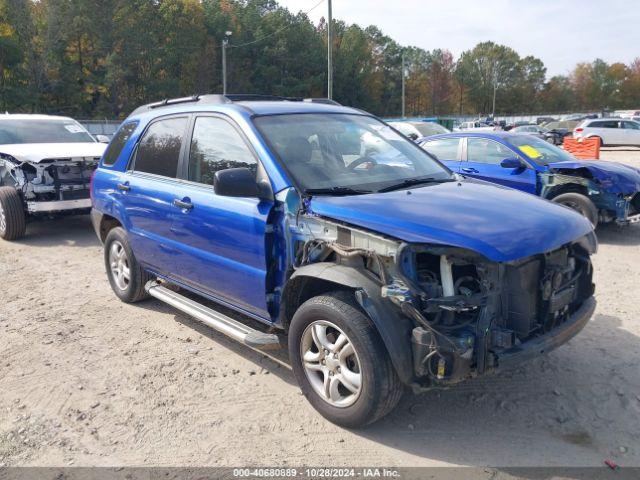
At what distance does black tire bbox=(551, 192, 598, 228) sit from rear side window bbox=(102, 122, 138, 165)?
20.0 feet

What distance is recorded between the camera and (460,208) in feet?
10.8

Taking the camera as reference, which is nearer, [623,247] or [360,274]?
[360,274]

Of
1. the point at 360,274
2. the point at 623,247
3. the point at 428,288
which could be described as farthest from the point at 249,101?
the point at 623,247

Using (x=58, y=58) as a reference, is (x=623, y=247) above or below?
below

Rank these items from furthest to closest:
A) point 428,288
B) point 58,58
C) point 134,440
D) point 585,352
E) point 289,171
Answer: point 58,58 < point 585,352 < point 289,171 < point 134,440 < point 428,288

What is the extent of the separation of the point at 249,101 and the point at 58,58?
51662 mm

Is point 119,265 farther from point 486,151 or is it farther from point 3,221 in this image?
point 486,151

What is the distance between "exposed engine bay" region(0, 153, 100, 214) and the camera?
8484 millimetres

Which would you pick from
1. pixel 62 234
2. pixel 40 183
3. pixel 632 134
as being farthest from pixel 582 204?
pixel 632 134

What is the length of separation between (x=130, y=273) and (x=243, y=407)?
235 cm

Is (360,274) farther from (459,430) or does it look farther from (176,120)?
(176,120)

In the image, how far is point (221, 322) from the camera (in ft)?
13.3

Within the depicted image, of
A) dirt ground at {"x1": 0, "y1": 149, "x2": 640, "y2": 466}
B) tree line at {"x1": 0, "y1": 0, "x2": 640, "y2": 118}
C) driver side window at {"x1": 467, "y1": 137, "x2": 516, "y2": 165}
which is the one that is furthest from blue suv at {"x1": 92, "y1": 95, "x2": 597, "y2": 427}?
tree line at {"x1": 0, "y1": 0, "x2": 640, "y2": 118}

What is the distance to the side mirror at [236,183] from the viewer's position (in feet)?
11.4
